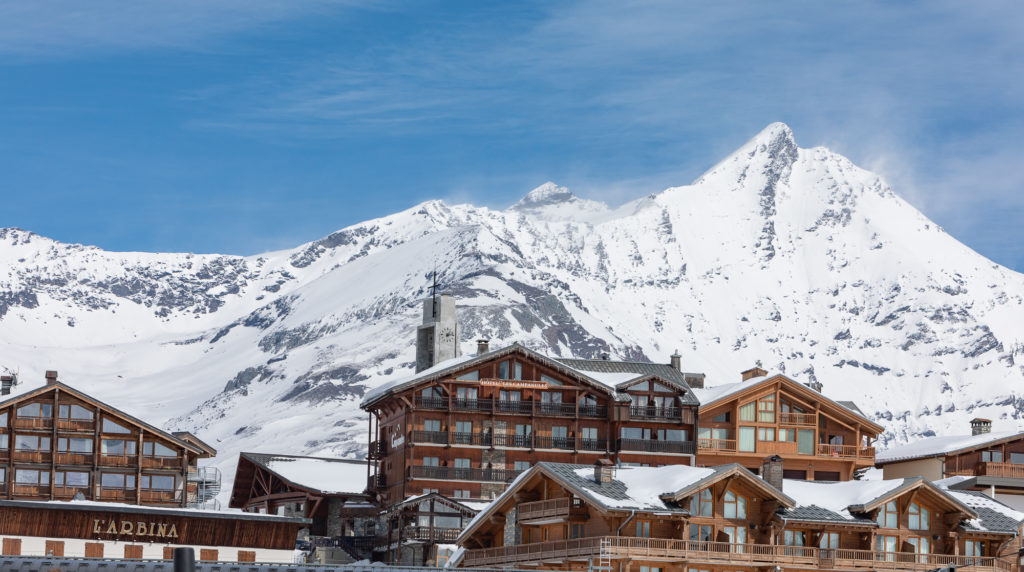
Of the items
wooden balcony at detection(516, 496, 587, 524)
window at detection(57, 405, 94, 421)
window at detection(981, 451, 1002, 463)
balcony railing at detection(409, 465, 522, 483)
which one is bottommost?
wooden balcony at detection(516, 496, 587, 524)

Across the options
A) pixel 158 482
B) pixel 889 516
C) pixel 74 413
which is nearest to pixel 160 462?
pixel 158 482

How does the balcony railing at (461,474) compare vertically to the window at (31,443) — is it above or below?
below

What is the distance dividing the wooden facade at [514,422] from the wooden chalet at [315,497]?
198cm

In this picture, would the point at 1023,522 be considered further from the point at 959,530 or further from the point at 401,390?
the point at 401,390

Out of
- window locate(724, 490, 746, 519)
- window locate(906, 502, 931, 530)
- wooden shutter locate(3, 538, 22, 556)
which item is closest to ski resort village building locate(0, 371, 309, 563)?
wooden shutter locate(3, 538, 22, 556)

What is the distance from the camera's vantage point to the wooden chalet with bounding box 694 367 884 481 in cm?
9862

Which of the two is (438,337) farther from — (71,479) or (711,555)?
(711,555)

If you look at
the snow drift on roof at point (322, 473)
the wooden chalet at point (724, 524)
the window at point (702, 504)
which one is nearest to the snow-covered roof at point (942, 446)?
the wooden chalet at point (724, 524)

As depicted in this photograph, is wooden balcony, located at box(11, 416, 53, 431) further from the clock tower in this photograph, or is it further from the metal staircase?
the clock tower

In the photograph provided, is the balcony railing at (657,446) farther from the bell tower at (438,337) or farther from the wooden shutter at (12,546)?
the wooden shutter at (12,546)

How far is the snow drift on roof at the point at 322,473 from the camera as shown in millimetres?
103312

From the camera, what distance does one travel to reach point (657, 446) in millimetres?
99562

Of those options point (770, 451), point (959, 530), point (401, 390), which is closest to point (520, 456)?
point (401, 390)

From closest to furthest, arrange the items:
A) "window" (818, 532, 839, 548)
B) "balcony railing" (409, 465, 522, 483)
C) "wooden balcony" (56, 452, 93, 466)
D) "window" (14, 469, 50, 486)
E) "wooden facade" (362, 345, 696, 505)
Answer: "window" (818, 532, 839, 548)
"window" (14, 469, 50, 486)
"wooden balcony" (56, 452, 93, 466)
"balcony railing" (409, 465, 522, 483)
"wooden facade" (362, 345, 696, 505)
